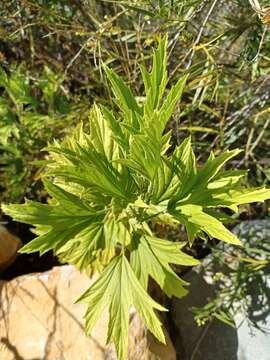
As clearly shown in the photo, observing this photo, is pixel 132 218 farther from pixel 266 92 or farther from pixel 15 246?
pixel 15 246

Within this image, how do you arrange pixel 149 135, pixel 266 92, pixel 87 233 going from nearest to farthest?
pixel 149 135, pixel 87 233, pixel 266 92

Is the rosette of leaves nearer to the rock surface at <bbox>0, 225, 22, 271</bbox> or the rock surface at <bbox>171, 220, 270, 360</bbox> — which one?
the rock surface at <bbox>171, 220, 270, 360</bbox>

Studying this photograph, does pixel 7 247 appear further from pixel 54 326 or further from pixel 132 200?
pixel 132 200

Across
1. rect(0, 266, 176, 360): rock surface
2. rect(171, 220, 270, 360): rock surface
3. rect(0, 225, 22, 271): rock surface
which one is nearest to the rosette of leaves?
rect(0, 266, 176, 360): rock surface

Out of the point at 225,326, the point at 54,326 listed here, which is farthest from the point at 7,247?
the point at 225,326

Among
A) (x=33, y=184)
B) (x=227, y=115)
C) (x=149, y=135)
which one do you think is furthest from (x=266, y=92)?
(x=33, y=184)

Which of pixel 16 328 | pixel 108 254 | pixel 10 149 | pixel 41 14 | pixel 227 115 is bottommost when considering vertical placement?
pixel 16 328

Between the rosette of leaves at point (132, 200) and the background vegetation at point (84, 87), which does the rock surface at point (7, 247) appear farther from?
the rosette of leaves at point (132, 200)
